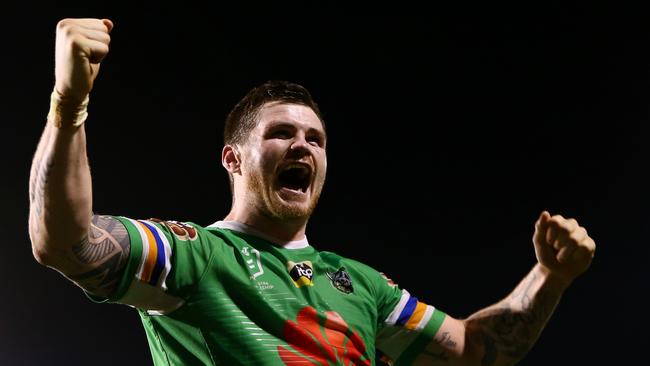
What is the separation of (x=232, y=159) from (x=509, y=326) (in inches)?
25.9

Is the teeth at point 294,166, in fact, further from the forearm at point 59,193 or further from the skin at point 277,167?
the forearm at point 59,193

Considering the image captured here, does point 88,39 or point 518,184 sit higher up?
point 88,39

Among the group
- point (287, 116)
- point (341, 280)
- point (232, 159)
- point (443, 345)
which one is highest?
point (287, 116)

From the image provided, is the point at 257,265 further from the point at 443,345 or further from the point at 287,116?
the point at 443,345

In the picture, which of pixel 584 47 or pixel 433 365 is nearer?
pixel 433 365

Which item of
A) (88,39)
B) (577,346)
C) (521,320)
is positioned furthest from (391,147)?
(88,39)

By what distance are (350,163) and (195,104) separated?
0.73 m

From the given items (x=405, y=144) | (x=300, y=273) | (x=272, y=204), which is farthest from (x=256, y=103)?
(x=405, y=144)

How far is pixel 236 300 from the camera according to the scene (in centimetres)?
115

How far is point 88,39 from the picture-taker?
86 centimetres

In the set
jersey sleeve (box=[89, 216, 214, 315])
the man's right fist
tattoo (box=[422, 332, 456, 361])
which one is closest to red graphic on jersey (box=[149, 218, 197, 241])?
jersey sleeve (box=[89, 216, 214, 315])

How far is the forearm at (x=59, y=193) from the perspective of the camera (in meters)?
0.88

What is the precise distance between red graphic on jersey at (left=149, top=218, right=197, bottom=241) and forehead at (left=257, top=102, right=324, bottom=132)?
13.8 inches

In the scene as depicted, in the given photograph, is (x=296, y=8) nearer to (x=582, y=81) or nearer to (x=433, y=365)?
(x=582, y=81)
